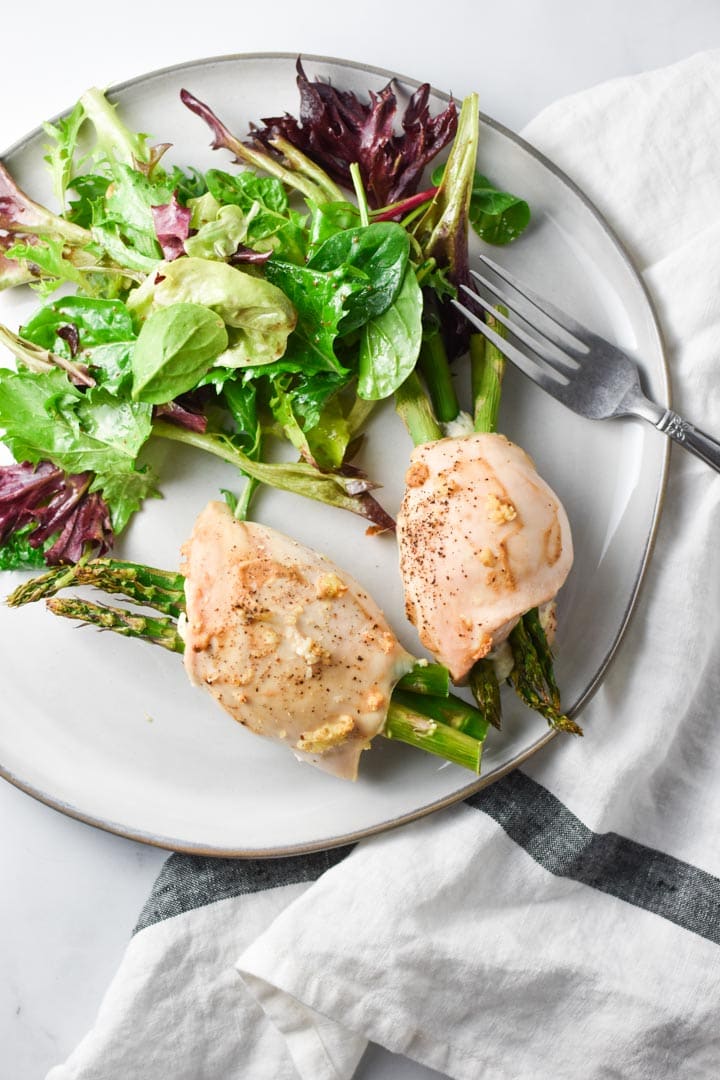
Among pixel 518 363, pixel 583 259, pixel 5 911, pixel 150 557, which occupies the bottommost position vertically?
pixel 5 911

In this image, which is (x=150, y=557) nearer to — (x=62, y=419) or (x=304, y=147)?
(x=62, y=419)

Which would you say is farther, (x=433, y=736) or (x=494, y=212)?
(x=494, y=212)

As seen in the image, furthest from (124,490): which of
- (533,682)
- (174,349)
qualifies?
(533,682)

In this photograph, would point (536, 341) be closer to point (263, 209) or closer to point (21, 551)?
point (263, 209)

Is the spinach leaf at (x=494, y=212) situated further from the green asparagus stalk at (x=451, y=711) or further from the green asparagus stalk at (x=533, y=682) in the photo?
the green asparagus stalk at (x=451, y=711)

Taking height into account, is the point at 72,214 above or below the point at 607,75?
below

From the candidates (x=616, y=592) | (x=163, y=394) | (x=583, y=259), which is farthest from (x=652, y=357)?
(x=163, y=394)

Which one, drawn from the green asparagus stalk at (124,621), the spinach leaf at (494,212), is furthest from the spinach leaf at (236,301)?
the green asparagus stalk at (124,621)
